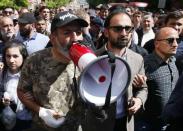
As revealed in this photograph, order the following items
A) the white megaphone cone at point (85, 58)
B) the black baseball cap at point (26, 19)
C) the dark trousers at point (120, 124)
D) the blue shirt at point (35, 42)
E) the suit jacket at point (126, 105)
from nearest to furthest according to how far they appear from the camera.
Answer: the white megaphone cone at point (85, 58) → the suit jacket at point (126, 105) → the dark trousers at point (120, 124) → the blue shirt at point (35, 42) → the black baseball cap at point (26, 19)

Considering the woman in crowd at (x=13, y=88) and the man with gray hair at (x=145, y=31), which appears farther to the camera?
the man with gray hair at (x=145, y=31)

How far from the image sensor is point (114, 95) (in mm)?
2648

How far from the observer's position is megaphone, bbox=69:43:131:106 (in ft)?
8.23

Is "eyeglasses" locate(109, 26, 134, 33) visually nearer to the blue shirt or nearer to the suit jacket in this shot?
the suit jacket

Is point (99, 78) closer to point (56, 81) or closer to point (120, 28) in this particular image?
point (56, 81)

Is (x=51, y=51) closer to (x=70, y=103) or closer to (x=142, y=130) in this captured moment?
(x=70, y=103)

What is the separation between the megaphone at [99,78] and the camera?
2508mm

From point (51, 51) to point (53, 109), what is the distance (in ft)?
1.48

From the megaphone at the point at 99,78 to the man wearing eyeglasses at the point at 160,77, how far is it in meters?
1.62

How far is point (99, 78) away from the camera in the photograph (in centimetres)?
261

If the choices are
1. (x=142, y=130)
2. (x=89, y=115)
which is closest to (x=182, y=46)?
(x=142, y=130)

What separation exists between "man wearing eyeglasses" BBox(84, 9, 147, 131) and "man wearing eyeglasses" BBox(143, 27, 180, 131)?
0.51 meters

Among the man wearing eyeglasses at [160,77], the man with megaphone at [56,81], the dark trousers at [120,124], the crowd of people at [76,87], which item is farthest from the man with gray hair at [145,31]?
the man with megaphone at [56,81]

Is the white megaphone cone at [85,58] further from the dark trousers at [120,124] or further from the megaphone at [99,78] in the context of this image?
the dark trousers at [120,124]
